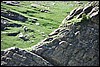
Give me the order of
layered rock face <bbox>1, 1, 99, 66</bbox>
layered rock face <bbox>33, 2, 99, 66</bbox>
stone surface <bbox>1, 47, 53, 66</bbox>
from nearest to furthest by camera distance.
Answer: stone surface <bbox>1, 47, 53, 66</bbox>, layered rock face <bbox>1, 1, 99, 66</bbox>, layered rock face <bbox>33, 2, 99, 66</bbox>

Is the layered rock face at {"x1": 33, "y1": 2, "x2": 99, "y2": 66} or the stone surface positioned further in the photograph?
the layered rock face at {"x1": 33, "y1": 2, "x2": 99, "y2": 66}

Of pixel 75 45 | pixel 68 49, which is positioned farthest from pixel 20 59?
pixel 75 45

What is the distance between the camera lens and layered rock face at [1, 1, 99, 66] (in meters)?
90.1

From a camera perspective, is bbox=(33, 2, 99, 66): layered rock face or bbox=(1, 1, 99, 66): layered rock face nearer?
bbox=(1, 1, 99, 66): layered rock face

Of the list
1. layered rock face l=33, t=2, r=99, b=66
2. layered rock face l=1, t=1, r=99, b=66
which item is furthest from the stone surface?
layered rock face l=33, t=2, r=99, b=66

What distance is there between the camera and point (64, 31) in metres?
98.9

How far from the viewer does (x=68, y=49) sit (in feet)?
309

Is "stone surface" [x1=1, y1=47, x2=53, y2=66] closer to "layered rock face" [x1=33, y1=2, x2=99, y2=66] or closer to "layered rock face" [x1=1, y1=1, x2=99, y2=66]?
"layered rock face" [x1=1, y1=1, x2=99, y2=66]

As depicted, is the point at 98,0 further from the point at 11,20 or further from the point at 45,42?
the point at 11,20

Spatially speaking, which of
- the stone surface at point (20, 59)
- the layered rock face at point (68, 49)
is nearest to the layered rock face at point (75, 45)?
the layered rock face at point (68, 49)

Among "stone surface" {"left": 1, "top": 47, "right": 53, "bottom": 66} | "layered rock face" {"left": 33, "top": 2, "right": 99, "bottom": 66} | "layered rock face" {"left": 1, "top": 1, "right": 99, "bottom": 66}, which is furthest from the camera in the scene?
"layered rock face" {"left": 33, "top": 2, "right": 99, "bottom": 66}

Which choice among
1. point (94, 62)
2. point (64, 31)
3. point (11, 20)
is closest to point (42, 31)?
point (11, 20)

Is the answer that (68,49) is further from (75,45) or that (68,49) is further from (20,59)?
(20,59)

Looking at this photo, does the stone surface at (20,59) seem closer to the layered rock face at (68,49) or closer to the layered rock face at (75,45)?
the layered rock face at (68,49)
